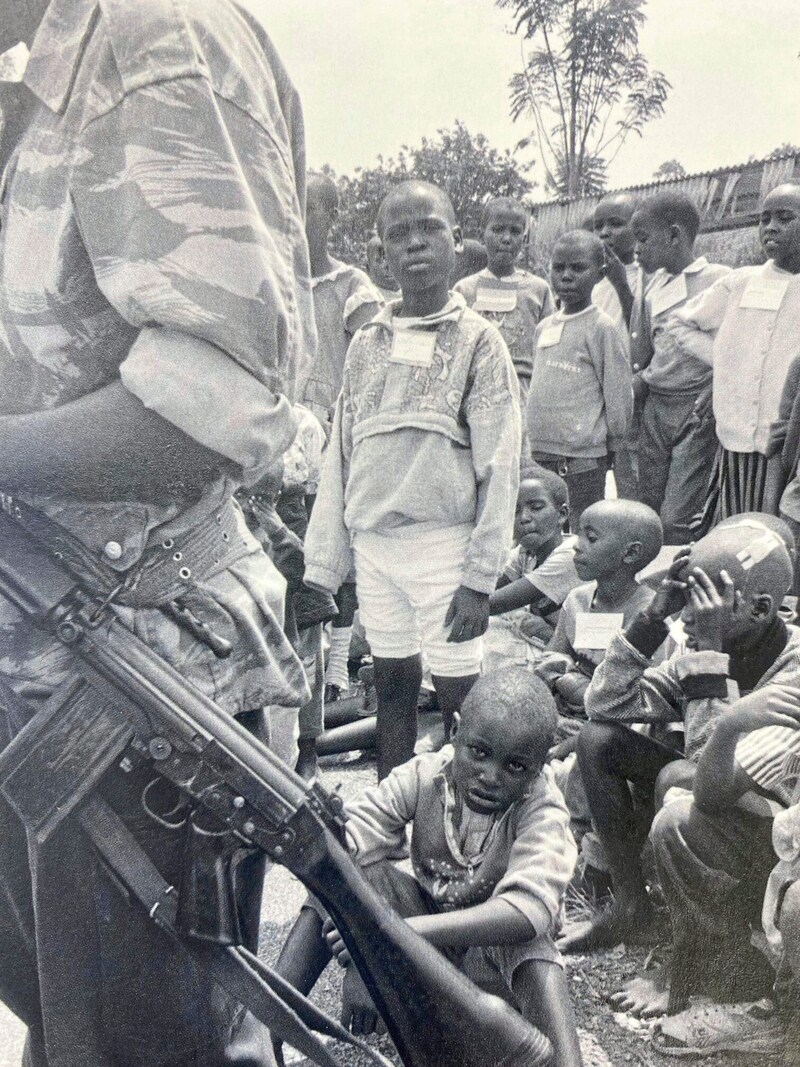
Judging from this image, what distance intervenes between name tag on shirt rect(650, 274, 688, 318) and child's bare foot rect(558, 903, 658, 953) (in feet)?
10.3

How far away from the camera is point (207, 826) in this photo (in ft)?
3.94


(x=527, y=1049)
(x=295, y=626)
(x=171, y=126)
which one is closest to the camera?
(x=171, y=126)

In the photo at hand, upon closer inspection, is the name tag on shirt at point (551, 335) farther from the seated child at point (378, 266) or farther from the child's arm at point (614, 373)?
the seated child at point (378, 266)

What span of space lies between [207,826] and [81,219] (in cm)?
72

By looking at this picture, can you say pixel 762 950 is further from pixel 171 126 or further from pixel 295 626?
pixel 171 126

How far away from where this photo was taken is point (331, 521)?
9.69ft

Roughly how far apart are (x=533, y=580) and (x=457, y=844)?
1.80 metres

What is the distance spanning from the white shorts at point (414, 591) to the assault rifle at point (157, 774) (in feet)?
5.09

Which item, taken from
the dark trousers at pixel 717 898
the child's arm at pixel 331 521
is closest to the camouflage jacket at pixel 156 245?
the dark trousers at pixel 717 898

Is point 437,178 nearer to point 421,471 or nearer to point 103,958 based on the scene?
point 421,471

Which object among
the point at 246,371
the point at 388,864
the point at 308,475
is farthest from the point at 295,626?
the point at 246,371

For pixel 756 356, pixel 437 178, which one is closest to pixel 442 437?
pixel 756 356

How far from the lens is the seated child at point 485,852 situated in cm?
185

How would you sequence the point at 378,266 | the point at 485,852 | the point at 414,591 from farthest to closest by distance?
the point at 378,266 → the point at 414,591 → the point at 485,852
